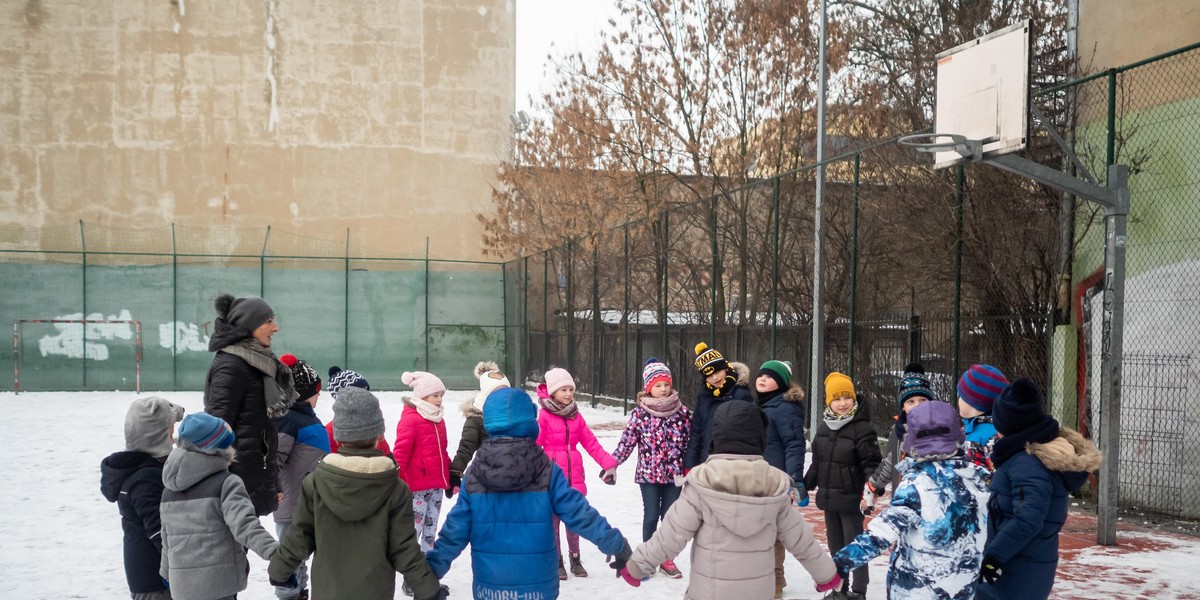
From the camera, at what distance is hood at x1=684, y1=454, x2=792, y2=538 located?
13.7 feet

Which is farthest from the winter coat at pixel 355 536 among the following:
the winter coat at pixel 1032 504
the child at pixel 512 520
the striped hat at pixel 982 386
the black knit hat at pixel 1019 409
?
the striped hat at pixel 982 386

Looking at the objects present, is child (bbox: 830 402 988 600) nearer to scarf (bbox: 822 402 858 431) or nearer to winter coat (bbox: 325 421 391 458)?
scarf (bbox: 822 402 858 431)

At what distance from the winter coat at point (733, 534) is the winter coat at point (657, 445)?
2610mm

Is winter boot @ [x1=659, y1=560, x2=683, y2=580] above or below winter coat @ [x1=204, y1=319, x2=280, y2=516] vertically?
below

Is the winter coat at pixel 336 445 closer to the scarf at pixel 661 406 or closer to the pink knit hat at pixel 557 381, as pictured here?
the pink knit hat at pixel 557 381

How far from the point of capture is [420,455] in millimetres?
6559

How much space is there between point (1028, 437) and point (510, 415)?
84.0 inches

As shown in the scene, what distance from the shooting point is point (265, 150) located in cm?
2841

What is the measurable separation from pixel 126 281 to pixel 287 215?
4.43 meters

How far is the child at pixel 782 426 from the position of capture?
21.3 feet

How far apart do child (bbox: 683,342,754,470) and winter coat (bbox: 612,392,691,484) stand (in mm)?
102

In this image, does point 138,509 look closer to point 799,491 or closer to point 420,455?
point 420,455

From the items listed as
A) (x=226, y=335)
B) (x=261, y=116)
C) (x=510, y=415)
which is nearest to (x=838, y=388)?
(x=510, y=415)

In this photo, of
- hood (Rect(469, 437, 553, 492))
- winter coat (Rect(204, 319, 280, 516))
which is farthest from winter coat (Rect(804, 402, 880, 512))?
winter coat (Rect(204, 319, 280, 516))
